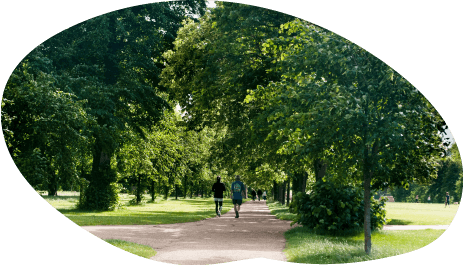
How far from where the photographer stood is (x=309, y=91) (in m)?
8.30

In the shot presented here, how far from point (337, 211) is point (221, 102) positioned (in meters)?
8.63

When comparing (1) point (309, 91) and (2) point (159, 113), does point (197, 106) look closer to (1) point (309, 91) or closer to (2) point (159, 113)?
(2) point (159, 113)

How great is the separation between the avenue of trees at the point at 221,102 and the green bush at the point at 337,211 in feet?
3.95

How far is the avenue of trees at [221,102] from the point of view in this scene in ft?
24.9

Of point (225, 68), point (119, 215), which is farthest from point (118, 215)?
point (225, 68)

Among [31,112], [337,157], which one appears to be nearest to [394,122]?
[337,157]

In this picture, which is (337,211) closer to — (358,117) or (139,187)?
(358,117)

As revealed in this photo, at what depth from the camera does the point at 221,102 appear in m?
19.4

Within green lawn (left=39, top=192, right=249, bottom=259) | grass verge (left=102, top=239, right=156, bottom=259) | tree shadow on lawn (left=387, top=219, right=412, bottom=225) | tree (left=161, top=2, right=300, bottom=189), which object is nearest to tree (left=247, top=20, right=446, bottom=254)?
grass verge (left=102, top=239, right=156, bottom=259)

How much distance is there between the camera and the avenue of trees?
759 cm

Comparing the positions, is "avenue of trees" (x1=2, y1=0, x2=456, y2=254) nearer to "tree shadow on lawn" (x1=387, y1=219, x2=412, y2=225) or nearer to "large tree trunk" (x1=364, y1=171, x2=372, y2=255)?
"large tree trunk" (x1=364, y1=171, x2=372, y2=255)

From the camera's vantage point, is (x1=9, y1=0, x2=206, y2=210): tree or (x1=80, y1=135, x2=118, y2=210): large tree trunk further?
(x1=80, y1=135, x2=118, y2=210): large tree trunk

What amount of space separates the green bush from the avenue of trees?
3.95 feet

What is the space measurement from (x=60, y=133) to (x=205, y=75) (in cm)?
682
